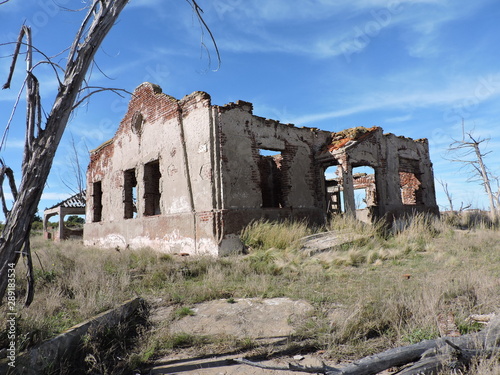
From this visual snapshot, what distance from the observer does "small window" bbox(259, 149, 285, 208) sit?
13602mm

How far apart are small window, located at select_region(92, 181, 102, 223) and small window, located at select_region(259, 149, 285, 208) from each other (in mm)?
8284

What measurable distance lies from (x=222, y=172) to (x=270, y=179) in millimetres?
3876

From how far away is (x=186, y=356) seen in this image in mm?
3975

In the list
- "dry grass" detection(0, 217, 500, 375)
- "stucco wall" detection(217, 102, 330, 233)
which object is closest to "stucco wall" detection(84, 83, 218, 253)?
"stucco wall" detection(217, 102, 330, 233)

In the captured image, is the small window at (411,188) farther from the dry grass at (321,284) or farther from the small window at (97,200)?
the small window at (97,200)

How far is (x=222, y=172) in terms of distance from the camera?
1030cm

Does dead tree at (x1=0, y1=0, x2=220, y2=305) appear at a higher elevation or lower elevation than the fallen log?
higher

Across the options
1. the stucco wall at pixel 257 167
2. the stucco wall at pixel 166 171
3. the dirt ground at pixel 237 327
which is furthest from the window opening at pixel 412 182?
the dirt ground at pixel 237 327

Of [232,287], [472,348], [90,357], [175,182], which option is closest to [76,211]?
[175,182]

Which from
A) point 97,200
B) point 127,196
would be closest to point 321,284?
point 127,196

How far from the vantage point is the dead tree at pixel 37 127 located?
10.0 feet

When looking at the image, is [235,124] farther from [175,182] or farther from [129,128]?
[129,128]

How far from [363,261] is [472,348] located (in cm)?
522

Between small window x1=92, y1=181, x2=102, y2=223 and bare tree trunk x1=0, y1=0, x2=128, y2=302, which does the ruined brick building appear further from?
bare tree trunk x1=0, y1=0, x2=128, y2=302
